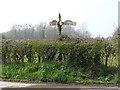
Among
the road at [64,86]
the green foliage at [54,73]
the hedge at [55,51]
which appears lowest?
the road at [64,86]

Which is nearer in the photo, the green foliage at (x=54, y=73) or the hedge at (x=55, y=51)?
the green foliage at (x=54, y=73)

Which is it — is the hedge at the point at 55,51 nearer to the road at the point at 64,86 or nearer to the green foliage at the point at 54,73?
the green foliage at the point at 54,73

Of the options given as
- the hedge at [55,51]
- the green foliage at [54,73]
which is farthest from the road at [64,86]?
the hedge at [55,51]

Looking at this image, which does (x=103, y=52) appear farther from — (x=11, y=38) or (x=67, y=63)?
A: (x=11, y=38)

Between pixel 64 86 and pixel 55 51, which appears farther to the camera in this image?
pixel 55 51

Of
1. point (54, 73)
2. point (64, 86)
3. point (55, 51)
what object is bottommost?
point (64, 86)

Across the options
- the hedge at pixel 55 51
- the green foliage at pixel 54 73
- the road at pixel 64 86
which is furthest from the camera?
the hedge at pixel 55 51

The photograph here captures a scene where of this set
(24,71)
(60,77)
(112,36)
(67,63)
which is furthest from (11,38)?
(112,36)

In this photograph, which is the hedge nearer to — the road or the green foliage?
the green foliage

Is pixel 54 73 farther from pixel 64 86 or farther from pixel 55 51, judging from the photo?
pixel 55 51

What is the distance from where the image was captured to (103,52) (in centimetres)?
820

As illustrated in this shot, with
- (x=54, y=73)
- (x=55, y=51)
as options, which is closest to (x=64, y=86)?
(x=54, y=73)

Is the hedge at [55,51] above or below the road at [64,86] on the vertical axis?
above

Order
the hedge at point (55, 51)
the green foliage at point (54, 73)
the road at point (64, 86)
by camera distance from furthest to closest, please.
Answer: the hedge at point (55, 51), the green foliage at point (54, 73), the road at point (64, 86)
